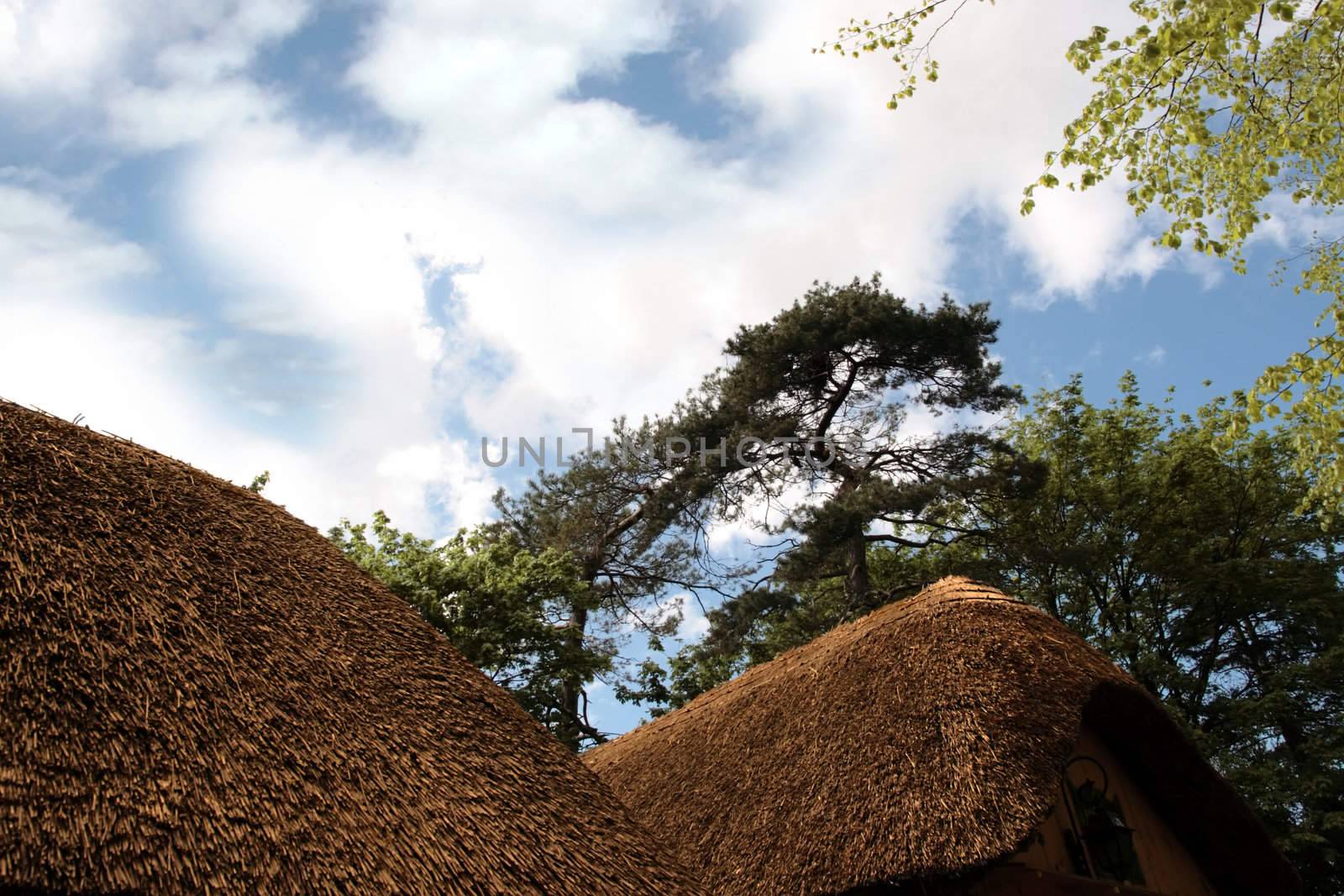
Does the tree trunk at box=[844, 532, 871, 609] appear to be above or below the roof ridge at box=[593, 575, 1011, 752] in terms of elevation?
above

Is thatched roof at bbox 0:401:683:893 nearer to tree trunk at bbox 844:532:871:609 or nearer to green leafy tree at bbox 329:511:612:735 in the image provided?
green leafy tree at bbox 329:511:612:735

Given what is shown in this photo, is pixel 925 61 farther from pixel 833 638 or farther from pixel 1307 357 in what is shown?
pixel 833 638

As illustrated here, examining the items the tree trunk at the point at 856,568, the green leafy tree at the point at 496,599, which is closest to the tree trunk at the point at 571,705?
the green leafy tree at the point at 496,599

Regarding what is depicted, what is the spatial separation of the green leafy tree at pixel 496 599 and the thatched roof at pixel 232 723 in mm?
9416

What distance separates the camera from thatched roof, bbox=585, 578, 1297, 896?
7.58 meters

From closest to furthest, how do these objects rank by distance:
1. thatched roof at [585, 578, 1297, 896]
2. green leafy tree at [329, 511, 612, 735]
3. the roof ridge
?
thatched roof at [585, 578, 1297, 896], the roof ridge, green leafy tree at [329, 511, 612, 735]

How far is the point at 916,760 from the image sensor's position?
320 inches

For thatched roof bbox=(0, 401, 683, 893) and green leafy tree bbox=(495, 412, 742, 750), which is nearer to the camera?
thatched roof bbox=(0, 401, 683, 893)

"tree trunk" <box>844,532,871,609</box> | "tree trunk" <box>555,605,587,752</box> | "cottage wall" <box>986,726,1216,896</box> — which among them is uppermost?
"tree trunk" <box>844,532,871,609</box>

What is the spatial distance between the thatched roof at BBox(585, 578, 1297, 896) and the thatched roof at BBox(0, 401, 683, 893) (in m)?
2.27

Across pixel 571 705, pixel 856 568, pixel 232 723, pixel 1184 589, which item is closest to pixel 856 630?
pixel 232 723

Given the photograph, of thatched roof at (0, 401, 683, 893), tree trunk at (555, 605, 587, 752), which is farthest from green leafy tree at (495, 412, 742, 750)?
thatched roof at (0, 401, 683, 893)

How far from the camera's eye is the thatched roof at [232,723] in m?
4.07

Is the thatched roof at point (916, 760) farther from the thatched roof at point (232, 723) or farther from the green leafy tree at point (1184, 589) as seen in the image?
the green leafy tree at point (1184, 589)
